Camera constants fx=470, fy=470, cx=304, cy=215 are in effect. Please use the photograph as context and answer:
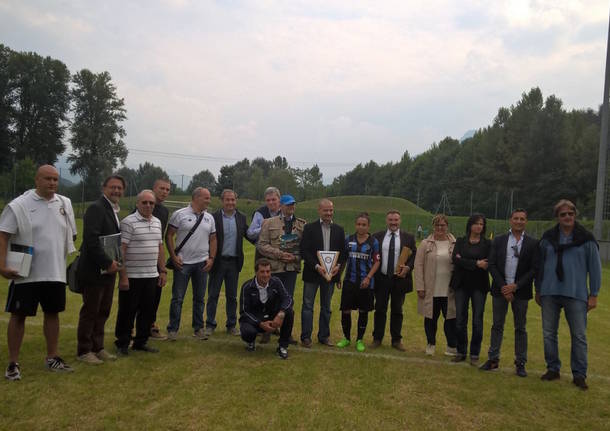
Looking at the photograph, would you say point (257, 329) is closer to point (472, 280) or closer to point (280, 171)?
point (472, 280)

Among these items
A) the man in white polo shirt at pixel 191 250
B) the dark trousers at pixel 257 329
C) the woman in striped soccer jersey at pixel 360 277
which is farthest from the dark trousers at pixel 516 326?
the man in white polo shirt at pixel 191 250

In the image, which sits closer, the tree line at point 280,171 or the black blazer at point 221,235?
the black blazer at point 221,235

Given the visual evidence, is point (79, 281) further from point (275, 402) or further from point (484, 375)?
point (484, 375)

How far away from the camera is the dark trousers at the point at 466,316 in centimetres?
557

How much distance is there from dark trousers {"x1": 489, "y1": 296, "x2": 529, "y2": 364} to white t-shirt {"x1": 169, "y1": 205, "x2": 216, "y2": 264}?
362cm

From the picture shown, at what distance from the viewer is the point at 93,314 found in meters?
4.94

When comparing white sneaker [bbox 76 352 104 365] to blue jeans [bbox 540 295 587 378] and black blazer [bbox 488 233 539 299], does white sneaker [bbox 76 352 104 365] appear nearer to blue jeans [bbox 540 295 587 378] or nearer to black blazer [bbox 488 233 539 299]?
black blazer [bbox 488 233 539 299]

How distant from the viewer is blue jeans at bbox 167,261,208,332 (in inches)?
236

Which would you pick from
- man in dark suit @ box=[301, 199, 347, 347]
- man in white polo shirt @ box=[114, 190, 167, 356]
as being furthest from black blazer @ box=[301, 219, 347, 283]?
man in white polo shirt @ box=[114, 190, 167, 356]

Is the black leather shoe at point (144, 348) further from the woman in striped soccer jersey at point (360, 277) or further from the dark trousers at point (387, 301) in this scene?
the dark trousers at point (387, 301)

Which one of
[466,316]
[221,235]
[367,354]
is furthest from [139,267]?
[466,316]

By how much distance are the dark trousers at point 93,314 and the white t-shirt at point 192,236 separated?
107 cm

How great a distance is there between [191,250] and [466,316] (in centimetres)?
350

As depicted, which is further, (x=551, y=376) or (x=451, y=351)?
(x=451, y=351)
